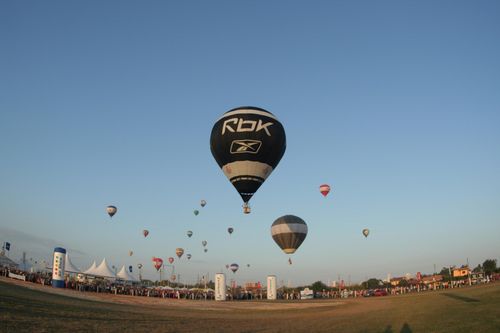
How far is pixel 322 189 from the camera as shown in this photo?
5272 cm

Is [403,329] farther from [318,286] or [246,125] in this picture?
[318,286]

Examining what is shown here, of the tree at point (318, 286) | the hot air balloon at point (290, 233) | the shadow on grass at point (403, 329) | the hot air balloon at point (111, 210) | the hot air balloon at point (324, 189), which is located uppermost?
the hot air balloon at point (324, 189)

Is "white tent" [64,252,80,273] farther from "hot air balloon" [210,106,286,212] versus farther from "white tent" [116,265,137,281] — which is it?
"hot air balloon" [210,106,286,212]

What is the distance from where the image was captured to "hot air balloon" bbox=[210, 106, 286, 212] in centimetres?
2688

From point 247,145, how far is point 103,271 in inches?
1743

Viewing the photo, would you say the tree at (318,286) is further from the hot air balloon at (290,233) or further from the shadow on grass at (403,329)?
the shadow on grass at (403,329)

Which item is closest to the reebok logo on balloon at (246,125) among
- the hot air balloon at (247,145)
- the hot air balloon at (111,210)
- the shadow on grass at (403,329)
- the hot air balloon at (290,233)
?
the hot air balloon at (247,145)

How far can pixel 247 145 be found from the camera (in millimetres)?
26797

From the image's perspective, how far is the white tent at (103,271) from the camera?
200 ft

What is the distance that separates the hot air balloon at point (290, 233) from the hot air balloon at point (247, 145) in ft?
77.1

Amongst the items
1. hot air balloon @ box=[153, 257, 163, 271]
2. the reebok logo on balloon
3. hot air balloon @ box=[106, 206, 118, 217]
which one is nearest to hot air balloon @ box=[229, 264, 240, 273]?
hot air balloon @ box=[153, 257, 163, 271]

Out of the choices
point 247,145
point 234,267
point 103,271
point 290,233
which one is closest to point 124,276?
point 103,271

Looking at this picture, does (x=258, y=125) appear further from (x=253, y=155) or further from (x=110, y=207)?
(x=110, y=207)

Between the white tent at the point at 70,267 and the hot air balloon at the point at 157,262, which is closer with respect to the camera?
the white tent at the point at 70,267
